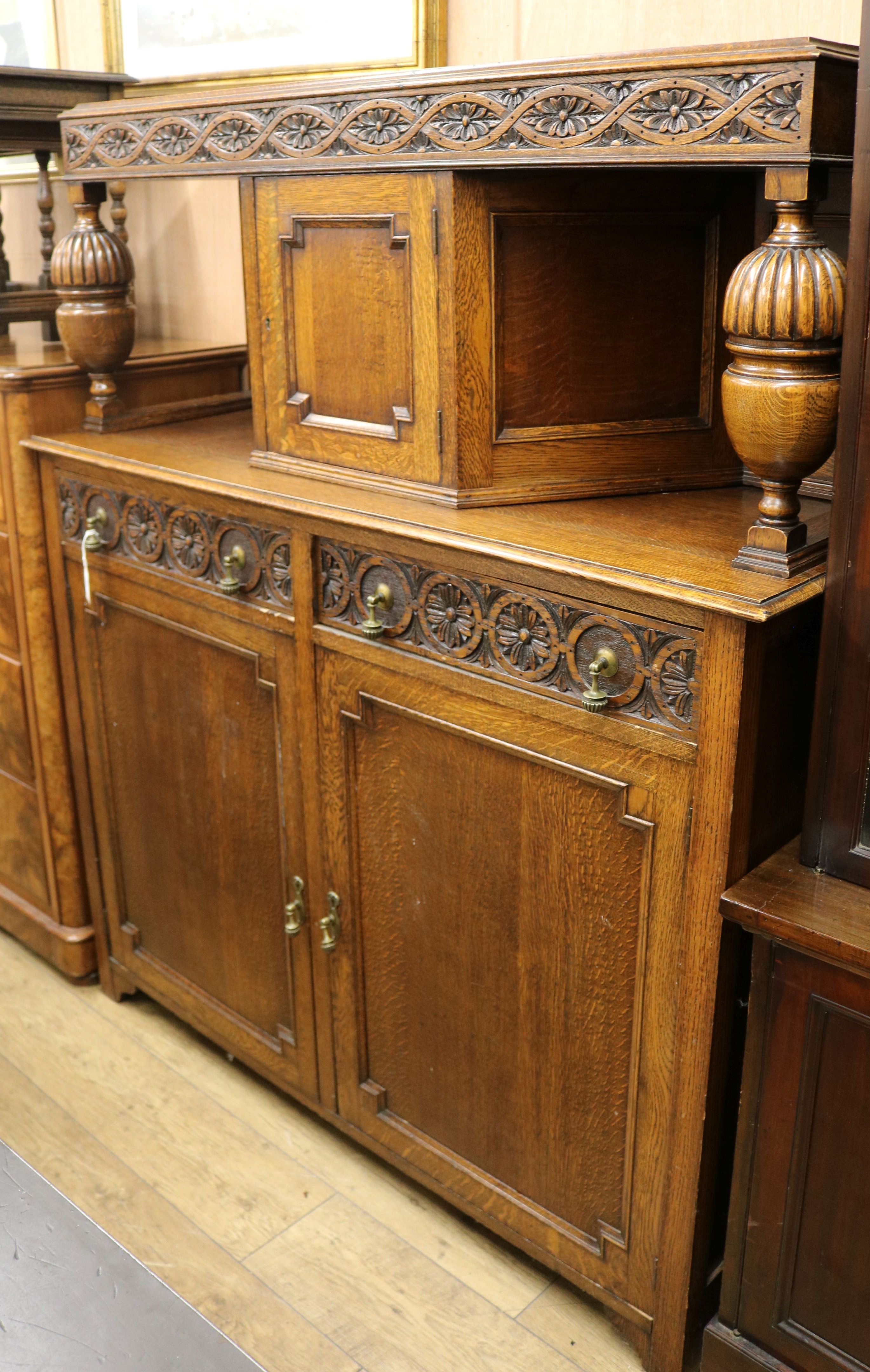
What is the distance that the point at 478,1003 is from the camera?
1956mm

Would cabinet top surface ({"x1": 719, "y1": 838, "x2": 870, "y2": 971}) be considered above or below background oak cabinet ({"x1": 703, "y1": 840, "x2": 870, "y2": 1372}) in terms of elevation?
above

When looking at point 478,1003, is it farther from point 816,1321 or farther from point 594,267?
point 594,267

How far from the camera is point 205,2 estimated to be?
8.76ft

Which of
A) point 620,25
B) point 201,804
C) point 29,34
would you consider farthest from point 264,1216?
point 29,34

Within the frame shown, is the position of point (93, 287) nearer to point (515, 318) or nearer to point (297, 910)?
point (515, 318)

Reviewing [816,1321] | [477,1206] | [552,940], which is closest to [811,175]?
[552,940]

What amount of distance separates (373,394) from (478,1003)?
972 millimetres

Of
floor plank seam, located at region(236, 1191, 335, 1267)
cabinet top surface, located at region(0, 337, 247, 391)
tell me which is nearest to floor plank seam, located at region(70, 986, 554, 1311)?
floor plank seam, located at region(236, 1191, 335, 1267)

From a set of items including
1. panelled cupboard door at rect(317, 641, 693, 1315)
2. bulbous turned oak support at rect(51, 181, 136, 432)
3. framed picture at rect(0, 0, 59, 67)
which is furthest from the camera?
framed picture at rect(0, 0, 59, 67)

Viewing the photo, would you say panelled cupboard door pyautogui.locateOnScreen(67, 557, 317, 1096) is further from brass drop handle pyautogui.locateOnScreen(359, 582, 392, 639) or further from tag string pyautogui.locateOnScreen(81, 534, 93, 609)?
brass drop handle pyautogui.locateOnScreen(359, 582, 392, 639)

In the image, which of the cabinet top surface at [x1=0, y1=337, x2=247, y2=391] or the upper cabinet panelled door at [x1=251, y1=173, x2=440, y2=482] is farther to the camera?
the cabinet top surface at [x1=0, y1=337, x2=247, y2=391]

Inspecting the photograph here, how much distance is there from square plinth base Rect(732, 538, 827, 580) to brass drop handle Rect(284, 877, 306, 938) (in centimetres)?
103

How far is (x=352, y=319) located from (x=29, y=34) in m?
1.86

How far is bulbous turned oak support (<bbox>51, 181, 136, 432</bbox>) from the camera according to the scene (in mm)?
2295
